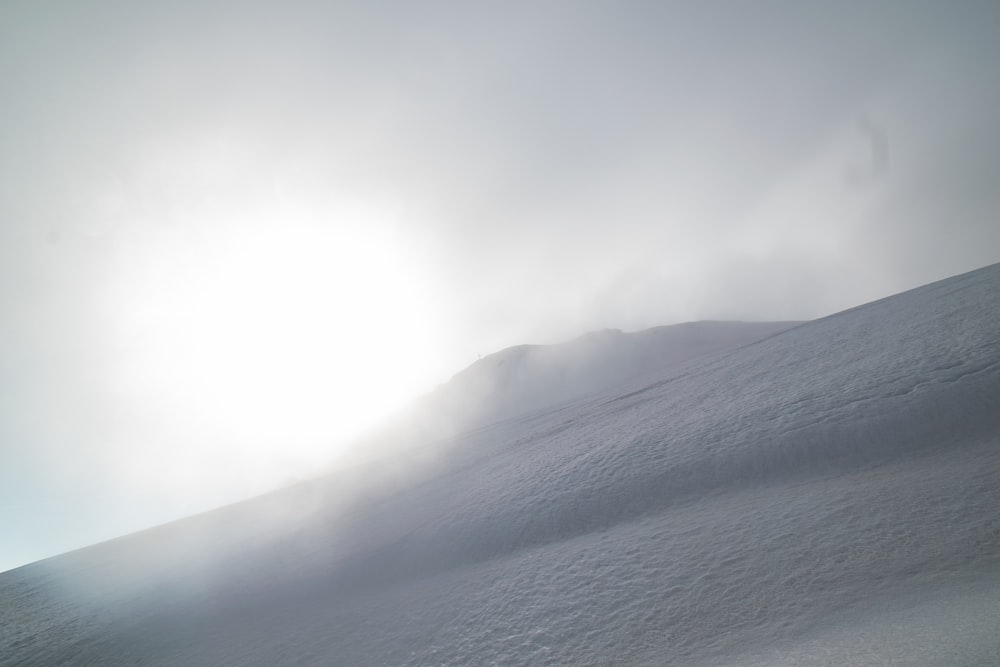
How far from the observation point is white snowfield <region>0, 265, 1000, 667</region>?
9.57 m

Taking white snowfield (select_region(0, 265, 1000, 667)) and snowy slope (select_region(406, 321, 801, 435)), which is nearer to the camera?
white snowfield (select_region(0, 265, 1000, 667))

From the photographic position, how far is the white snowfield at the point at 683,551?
31.4 feet

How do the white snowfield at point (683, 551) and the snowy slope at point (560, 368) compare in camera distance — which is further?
the snowy slope at point (560, 368)

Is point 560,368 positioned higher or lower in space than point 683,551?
higher

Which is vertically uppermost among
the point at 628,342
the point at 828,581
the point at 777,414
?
the point at 628,342

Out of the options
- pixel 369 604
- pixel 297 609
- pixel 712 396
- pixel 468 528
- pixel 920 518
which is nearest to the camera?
pixel 920 518

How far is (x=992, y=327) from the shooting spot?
863 inches

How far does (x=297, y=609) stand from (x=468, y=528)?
840 cm

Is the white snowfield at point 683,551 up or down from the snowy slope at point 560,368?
down

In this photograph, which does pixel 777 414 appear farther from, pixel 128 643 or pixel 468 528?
pixel 128 643

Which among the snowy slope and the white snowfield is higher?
the snowy slope

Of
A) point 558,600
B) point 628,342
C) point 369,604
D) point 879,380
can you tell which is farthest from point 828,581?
point 628,342

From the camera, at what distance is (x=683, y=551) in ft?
44.9

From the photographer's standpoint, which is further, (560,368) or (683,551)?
(560,368)
